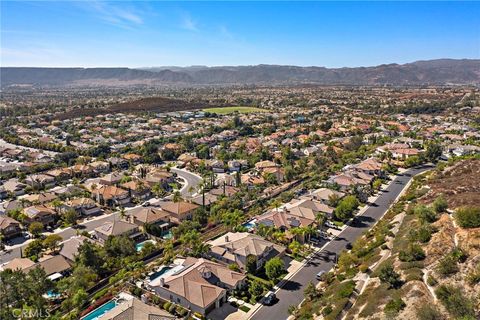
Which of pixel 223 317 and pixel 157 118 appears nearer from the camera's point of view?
pixel 223 317

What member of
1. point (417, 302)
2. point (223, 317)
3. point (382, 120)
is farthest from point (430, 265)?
point (382, 120)

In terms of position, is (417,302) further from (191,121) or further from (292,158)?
(191,121)

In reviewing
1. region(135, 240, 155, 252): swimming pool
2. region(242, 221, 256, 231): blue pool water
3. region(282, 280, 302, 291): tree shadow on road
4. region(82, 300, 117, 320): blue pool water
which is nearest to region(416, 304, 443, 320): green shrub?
region(282, 280, 302, 291): tree shadow on road

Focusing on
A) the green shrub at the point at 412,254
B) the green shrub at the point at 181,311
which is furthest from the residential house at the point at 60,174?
the green shrub at the point at 412,254

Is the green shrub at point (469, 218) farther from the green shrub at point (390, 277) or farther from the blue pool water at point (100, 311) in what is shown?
the blue pool water at point (100, 311)

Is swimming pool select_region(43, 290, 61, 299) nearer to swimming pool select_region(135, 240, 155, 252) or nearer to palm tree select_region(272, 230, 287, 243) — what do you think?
swimming pool select_region(135, 240, 155, 252)

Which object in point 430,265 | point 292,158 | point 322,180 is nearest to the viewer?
point 430,265

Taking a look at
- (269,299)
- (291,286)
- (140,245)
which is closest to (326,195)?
(291,286)
